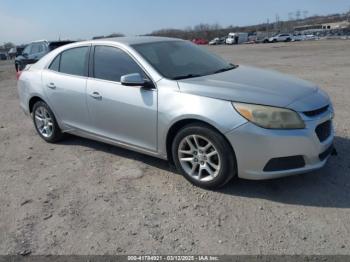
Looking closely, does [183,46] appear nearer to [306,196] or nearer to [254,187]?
[254,187]

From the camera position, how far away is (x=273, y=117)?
12.7ft

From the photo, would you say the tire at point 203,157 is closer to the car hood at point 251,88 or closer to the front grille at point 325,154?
the car hood at point 251,88

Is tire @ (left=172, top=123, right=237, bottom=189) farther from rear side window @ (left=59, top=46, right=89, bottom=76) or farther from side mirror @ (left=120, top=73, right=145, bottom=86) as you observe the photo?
rear side window @ (left=59, top=46, right=89, bottom=76)

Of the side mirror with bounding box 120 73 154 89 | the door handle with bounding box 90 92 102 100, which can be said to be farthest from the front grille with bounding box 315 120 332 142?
the door handle with bounding box 90 92 102 100

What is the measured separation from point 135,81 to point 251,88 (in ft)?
4.23

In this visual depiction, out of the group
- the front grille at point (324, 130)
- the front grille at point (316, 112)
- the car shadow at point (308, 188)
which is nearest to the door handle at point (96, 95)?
the car shadow at point (308, 188)

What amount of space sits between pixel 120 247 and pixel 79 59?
3.09 meters

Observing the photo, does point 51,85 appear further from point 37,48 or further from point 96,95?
point 37,48

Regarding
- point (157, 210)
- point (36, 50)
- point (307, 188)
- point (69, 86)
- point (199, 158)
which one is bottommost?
point (157, 210)

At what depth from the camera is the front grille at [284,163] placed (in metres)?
3.92

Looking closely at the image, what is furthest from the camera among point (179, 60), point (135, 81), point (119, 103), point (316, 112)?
point (179, 60)

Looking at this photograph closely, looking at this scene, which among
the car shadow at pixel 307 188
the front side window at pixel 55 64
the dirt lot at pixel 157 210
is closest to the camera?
the dirt lot at pixel 157 210

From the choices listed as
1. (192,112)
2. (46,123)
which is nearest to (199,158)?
(192,112)

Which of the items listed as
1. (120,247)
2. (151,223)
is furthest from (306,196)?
(120,247)
